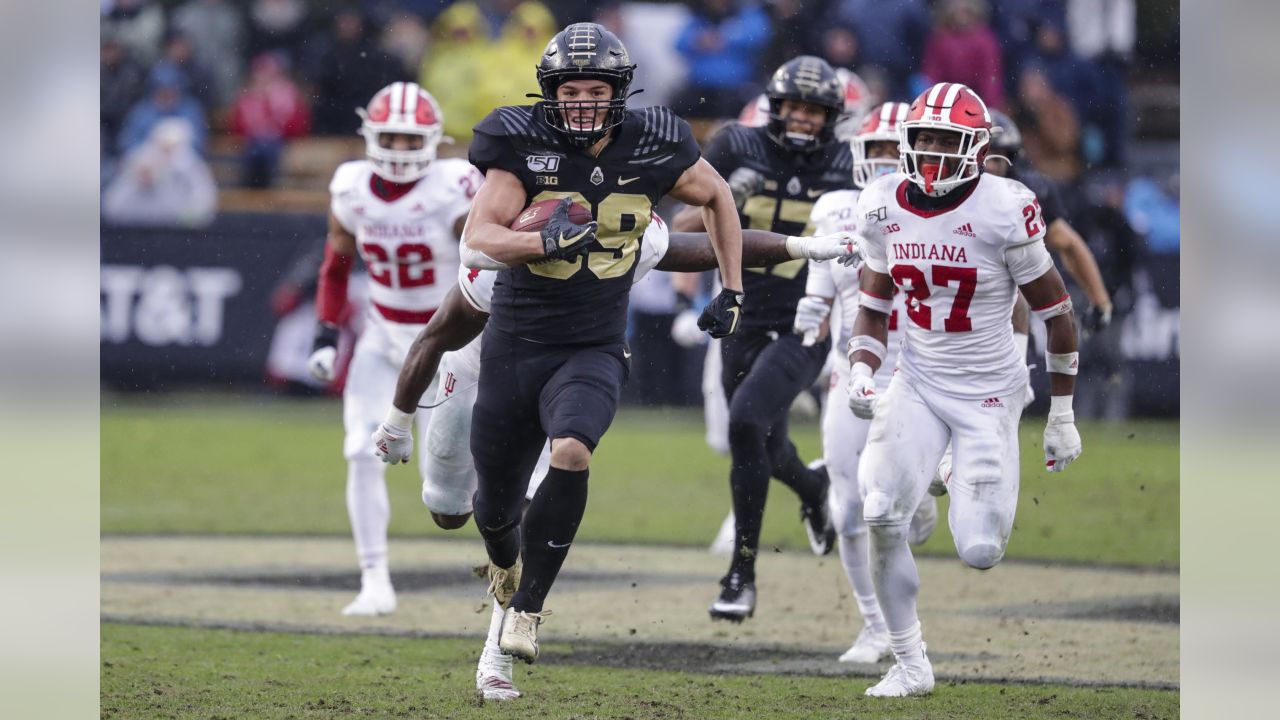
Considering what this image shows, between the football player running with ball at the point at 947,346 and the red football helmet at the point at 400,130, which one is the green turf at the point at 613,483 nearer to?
the red football helmet at the point at 400,130

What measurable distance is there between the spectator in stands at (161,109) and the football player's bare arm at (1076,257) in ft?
32.1

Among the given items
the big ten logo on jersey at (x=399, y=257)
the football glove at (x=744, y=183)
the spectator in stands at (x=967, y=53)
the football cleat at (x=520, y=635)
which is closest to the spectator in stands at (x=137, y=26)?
the spectator in stands at (x=967, y=53)

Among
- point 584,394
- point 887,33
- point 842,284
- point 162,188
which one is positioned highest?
point 887,33

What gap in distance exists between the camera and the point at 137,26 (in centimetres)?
1617

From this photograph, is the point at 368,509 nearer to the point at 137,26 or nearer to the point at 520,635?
the point at 520,635

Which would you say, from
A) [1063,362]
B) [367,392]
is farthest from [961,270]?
[367,392]

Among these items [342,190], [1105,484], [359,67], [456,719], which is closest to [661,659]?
[456,719]

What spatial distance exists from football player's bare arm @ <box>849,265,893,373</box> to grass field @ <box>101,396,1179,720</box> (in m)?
1.20

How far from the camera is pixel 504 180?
571 centimetres

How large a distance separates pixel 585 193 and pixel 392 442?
1313mm

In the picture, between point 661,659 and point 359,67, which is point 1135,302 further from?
point 661,659

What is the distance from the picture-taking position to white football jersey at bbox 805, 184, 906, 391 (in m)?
7.10

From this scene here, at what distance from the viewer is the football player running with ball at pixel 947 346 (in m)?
5.91

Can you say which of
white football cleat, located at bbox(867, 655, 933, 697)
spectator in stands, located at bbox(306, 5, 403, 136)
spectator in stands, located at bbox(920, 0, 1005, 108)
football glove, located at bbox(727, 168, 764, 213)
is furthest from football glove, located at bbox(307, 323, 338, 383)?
spectator in stands, located at bbox(306, 5, 403, 136)
